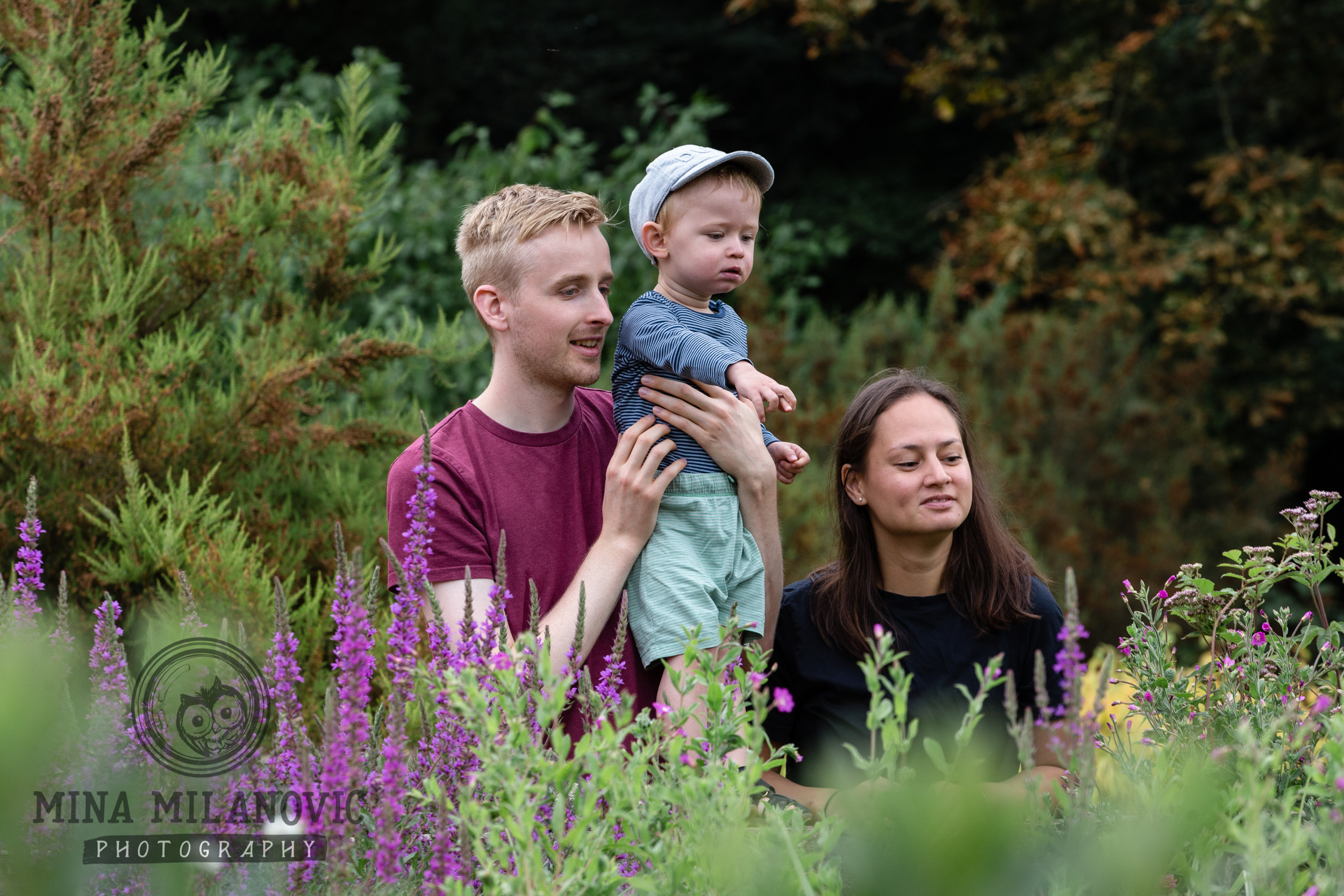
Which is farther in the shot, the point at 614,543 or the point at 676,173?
the point at 676,173

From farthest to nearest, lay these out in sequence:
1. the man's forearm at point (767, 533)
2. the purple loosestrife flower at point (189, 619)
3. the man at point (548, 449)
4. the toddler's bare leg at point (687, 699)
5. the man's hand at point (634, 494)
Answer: the man's forearm at point (767, 533) < the man's hand at point (634, 494) < the man at point (548, 449) < the toddler's bare leg at point (687, 699) < the purple loosestrife flower at point (189, 619)

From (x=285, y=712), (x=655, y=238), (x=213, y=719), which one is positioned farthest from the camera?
(x=655, y=238)

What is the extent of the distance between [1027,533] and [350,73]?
15.3ft

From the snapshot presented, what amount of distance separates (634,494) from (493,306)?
0.53 m

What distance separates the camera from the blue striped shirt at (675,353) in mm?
2668

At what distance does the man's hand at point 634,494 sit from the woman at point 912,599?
0.54 m

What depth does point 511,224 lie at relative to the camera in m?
2.54

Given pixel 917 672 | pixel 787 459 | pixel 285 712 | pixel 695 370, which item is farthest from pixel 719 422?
pixel 285 712

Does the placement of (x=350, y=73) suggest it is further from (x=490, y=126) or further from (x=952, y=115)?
(x=490, y=126)

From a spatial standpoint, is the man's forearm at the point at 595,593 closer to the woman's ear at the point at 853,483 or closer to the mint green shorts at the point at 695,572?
the mint green shorts at the point at 695,572

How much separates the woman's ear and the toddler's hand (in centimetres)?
12

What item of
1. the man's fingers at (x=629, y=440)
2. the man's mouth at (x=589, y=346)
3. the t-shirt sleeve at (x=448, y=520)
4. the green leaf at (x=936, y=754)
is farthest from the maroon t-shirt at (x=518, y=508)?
the green leaf at (x=936, y=754)

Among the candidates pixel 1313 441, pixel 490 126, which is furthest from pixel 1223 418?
pixel 490 126

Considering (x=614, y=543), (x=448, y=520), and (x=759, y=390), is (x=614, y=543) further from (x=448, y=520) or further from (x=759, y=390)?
(x=759, y=390)
